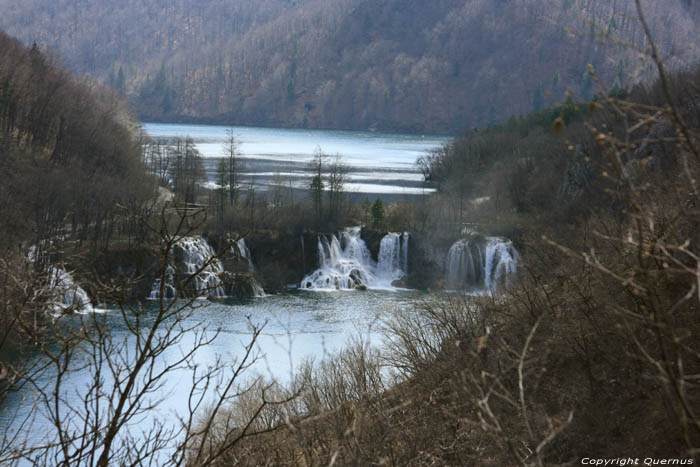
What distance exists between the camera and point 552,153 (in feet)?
214

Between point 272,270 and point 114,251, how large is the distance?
11088 millimetres

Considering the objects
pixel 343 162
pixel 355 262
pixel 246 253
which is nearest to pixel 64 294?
pixel 246 253

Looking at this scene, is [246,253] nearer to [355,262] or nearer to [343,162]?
[355,262]

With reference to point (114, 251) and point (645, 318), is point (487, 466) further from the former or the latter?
point (114, 251)

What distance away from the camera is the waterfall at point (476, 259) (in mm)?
53656

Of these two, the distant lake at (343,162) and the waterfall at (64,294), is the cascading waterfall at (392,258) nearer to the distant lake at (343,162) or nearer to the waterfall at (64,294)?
the distant lake at (343,162)

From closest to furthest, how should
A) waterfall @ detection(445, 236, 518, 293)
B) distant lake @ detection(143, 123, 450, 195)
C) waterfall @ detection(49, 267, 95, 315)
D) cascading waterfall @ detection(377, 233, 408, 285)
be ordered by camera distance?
waterfall @ detection(49, 267, 95, 315)
waterfall @ detection(445, 236, 518, 293)
cascading waterfall @ detection(377, 233, 408, 285)
distant lake @ detection(143, 123, 450, 195)

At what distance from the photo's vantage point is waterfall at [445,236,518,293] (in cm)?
5366

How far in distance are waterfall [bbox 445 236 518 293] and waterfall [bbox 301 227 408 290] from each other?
3.90m

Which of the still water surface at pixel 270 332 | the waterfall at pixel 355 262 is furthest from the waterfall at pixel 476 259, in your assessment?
the still water surface at pixel 270 332

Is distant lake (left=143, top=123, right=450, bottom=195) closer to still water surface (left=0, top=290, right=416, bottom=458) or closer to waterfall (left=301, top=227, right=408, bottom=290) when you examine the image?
waterfall (left=301, top=227, right=408, bottom=290)

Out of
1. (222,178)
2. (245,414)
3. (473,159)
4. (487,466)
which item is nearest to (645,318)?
(487,466)

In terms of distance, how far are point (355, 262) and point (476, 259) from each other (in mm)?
9327

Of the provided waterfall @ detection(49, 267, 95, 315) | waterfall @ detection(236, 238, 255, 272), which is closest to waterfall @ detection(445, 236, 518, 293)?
waterfall @ detection(236, 238, 255, 272)
